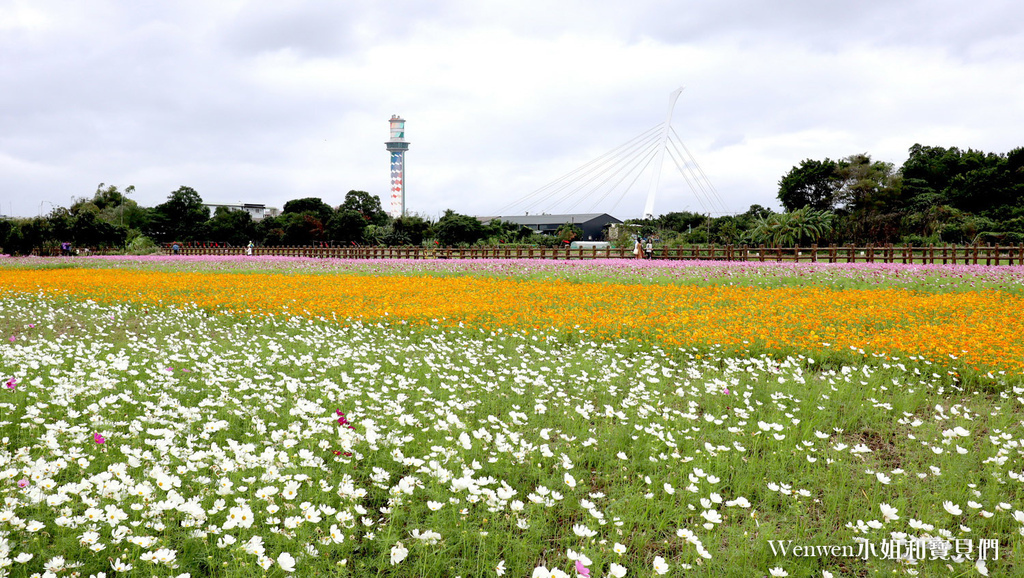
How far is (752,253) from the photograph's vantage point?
26.1 m

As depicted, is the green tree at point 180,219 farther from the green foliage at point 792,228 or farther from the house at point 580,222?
the green foliage at point 792,228

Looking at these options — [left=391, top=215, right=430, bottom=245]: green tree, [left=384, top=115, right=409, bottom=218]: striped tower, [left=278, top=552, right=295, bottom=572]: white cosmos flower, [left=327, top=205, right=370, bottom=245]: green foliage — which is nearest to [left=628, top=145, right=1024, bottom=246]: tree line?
[left=391, top=215, right=430, bottom=245]: green tree

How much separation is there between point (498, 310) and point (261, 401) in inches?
221

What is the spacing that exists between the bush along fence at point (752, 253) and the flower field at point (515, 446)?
14626 millimetres

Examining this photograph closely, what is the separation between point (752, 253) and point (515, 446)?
80.4 feet

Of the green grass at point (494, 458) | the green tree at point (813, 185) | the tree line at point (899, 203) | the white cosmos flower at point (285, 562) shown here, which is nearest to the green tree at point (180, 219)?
the tree line at point (899, 203)

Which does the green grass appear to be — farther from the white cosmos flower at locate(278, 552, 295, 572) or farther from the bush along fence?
the bush along fence

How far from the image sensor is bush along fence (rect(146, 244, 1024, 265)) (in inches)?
850

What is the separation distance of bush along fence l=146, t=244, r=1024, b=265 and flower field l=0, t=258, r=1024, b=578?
48.0ft

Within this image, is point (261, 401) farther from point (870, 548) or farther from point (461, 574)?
point (870, 548)

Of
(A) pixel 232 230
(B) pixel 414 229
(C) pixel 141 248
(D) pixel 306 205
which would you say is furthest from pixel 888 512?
(D) pixel 306 205

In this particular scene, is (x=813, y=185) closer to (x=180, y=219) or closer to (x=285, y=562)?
(x=285, y=562)

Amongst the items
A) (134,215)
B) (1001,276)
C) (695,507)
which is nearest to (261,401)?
(695,507)

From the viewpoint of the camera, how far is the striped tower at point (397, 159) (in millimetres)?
128125
